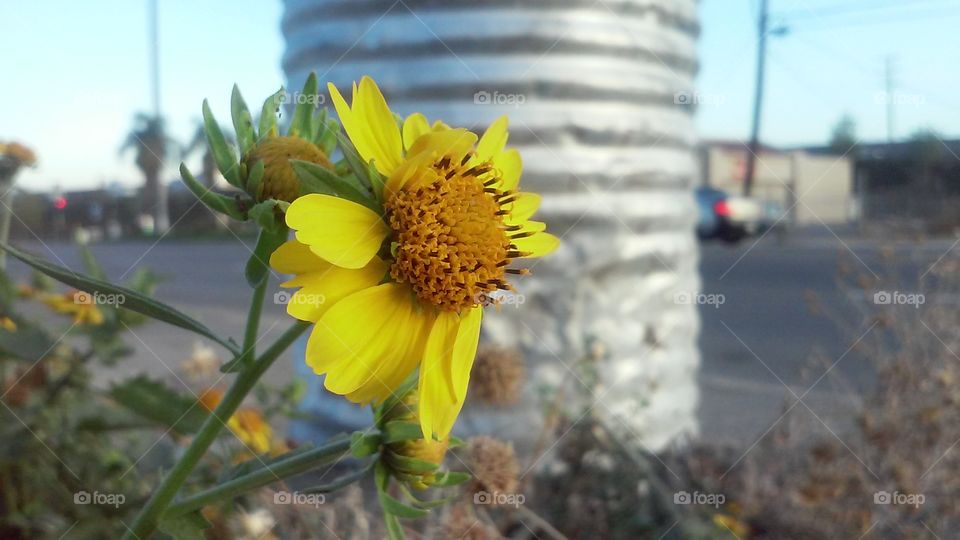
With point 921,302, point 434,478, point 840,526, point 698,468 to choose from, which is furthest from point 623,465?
point 434,478

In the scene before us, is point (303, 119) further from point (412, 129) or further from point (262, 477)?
point (262, 477)

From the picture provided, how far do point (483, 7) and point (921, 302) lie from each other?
3.39 ft

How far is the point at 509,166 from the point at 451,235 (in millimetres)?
67

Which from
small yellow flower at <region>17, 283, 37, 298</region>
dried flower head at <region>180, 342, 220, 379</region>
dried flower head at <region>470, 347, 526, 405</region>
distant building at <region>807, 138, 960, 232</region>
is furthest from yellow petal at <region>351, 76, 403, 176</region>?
distant building at <region>807, 138, 960, 232</region>

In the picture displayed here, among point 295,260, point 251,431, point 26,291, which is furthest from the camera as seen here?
point 26,291

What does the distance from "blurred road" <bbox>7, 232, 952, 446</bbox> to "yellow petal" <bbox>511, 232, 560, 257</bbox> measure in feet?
0.49

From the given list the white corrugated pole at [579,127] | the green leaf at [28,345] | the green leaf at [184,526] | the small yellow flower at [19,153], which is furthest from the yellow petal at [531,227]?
the small yellow flower at [19,153]

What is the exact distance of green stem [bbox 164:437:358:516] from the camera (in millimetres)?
399

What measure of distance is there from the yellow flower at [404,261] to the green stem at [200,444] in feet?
0.10

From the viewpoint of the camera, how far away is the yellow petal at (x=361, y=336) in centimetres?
36

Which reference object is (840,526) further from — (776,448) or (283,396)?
(283,396)

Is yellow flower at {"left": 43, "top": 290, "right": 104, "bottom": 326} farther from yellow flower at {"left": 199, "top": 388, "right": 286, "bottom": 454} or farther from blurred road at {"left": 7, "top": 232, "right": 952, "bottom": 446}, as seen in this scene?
yellow flower at {"left": 199, "top": 388, "right": 286, "bottom": 454}

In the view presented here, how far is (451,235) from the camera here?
0.43 meters

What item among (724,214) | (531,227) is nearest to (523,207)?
(531,227)
